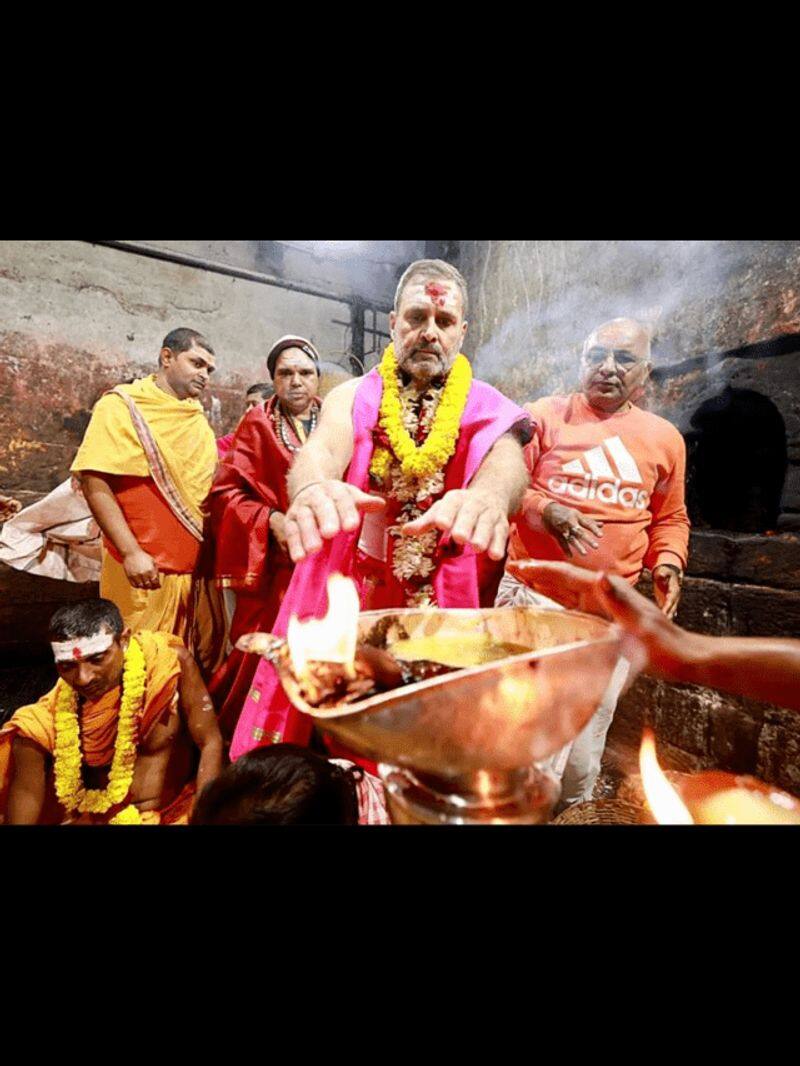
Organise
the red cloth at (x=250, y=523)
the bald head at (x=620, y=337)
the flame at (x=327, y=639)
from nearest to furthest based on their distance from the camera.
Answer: the flame at (x=327, y=639) < the bald head at (x=620, y=337) < the red cloth at (x=250, y=523)

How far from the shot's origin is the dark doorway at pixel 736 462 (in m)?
1.89

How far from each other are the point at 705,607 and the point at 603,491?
775mm

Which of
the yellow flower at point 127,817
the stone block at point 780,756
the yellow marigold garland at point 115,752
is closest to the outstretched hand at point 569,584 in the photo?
the stone block at point 780,756

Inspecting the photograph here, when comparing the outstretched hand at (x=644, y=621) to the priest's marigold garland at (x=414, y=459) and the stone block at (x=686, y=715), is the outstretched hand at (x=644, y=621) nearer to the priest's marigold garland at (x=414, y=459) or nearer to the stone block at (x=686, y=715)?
the priest's marigold garland at (x=414, y=459)

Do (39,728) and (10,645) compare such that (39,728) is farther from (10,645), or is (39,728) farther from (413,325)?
(413,325)

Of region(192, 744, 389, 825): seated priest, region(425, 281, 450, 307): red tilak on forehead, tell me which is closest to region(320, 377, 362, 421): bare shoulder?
region(425, 281, 450, 307): red tilak on forehead

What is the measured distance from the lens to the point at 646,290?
1.91m

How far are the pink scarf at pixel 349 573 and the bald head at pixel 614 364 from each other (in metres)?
0.38

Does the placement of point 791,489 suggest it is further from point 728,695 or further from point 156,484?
point 156,484

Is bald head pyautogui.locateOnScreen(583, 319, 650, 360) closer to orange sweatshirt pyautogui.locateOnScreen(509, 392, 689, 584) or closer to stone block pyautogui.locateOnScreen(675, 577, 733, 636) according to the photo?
orange sweatshirt pyautogui.locateOnScreen(509, 392, 689, 584)

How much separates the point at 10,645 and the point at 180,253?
1454 millimetres

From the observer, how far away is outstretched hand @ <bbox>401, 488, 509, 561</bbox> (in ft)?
3.43
